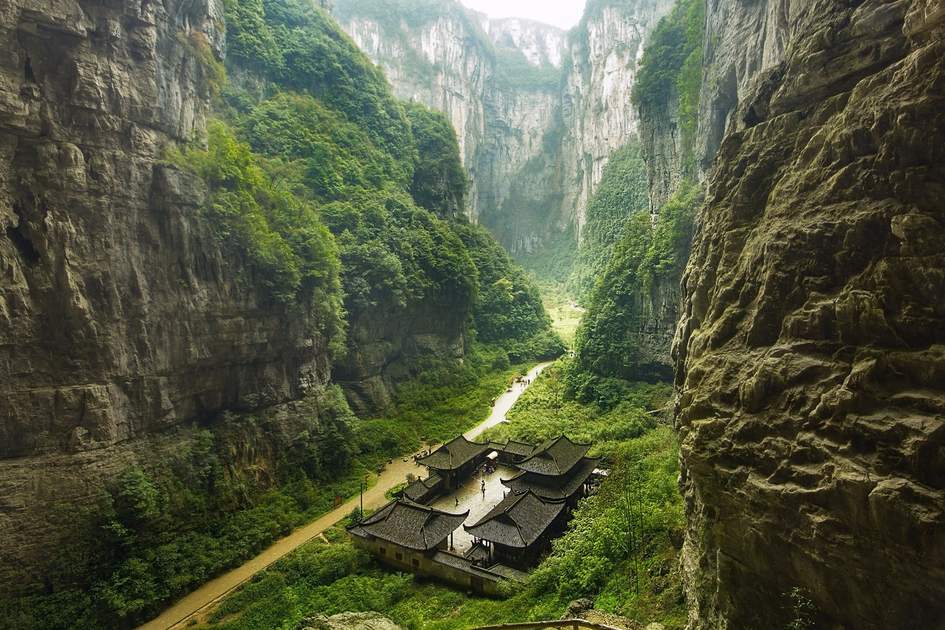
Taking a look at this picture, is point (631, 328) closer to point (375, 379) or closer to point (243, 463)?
point (375, 379)

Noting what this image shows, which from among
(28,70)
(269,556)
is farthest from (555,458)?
(28,70)

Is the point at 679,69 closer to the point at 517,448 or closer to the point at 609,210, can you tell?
the point at 517,448

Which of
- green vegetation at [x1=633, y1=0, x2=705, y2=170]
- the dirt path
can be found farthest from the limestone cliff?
green vegetation at [x1=633, y1=0, x2=705, y2=170]


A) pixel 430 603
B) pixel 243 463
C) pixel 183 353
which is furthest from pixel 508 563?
pixel 183 353

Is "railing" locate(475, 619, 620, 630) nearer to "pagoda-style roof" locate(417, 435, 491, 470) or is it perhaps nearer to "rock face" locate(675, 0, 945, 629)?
"rock face" locate(675, 0, 945, 629)

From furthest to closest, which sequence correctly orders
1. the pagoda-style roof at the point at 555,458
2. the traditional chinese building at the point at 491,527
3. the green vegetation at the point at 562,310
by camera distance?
the green vegetation at the point at 562,310, the pagoda-style roof at the point at 555,458, the traditional chinese building at the point at 491,527

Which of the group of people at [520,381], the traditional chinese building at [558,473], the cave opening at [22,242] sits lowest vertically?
the traditional chinese building at [558,473]

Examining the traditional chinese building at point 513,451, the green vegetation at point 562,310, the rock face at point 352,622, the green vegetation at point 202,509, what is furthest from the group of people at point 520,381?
the rock face at point 352,622

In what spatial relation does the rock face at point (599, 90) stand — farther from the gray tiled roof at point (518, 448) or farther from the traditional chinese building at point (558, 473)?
the traditional chinese building at point (558, 473)
